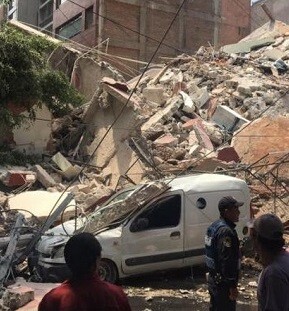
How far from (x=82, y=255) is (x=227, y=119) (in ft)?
56.0

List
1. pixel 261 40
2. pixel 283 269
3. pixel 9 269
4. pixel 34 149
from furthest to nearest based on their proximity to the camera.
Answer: pixel 261 40 < pixel 34 149 < pixel 9 269 < pixel 283 269

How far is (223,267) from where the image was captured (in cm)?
460

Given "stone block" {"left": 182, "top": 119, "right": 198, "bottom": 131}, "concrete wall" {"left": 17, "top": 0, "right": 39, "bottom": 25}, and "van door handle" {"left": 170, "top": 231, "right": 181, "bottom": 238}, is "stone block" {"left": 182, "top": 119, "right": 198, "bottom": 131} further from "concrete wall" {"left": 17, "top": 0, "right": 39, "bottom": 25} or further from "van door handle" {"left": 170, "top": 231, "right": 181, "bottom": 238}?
"concrete wall" {"left": 17, "top": 0, "right": 39, "bottom": 25}

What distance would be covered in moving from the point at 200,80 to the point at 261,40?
6672 mm

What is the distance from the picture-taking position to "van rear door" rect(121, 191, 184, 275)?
28.4ft

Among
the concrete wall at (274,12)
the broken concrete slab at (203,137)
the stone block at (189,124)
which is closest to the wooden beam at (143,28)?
the concrete wall at (274,12)

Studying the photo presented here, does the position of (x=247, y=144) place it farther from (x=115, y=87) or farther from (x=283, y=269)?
(x=283, y=269)

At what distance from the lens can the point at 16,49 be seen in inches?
600

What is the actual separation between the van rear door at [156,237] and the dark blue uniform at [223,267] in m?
4.00

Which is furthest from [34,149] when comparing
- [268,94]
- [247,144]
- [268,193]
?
[268,94]

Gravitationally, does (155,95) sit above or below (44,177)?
above

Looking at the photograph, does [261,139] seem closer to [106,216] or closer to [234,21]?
[106,216]

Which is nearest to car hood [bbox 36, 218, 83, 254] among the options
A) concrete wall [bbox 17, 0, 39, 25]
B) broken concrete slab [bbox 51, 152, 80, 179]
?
broken concrete slab [bbox 51, 152, 80, 179]

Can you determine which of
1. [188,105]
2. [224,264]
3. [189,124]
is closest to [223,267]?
[224,264]
